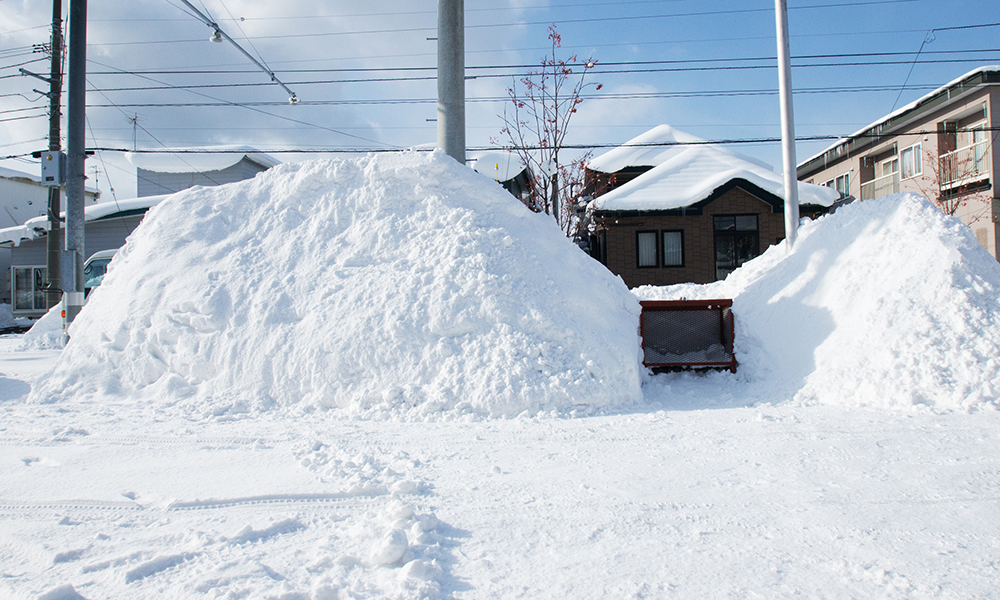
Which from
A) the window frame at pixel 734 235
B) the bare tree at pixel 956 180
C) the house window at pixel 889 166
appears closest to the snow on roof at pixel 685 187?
the window frame at pixel 734 235

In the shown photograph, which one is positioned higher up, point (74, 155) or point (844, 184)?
point (844, 184)

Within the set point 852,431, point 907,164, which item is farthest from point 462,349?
point 907,164

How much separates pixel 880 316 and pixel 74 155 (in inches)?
526

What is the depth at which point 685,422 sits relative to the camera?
505 cm

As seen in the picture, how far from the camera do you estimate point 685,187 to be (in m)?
19.4

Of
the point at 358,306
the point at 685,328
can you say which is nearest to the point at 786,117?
the point at 685,328

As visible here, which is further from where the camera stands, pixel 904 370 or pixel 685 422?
pixel 904 370

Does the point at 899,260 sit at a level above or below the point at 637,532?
above

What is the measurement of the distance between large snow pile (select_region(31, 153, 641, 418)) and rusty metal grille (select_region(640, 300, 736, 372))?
1.53 feet

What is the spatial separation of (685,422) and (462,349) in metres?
2.40

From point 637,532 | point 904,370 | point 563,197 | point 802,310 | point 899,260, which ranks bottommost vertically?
point 637,532

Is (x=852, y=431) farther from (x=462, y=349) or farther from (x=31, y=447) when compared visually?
(x=31, y=447)

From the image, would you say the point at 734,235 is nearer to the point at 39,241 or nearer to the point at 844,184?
the point at 844,184

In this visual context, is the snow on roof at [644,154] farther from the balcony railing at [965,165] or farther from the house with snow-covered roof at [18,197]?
the house with snow-covered roof at [18,197]
